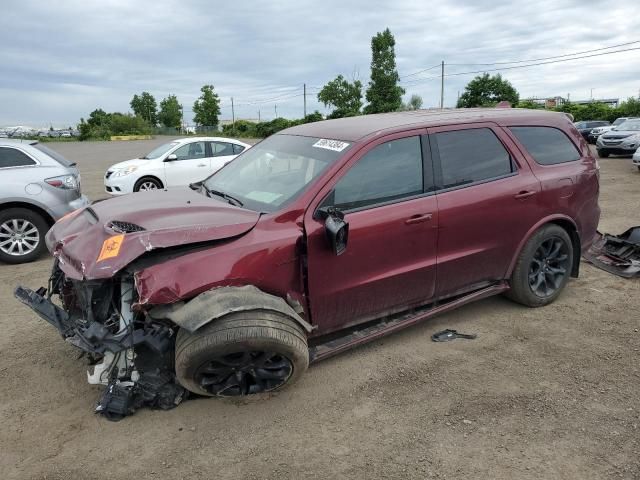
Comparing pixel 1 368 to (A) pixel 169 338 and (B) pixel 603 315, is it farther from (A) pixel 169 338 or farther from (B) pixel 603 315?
(B) pixel 603 315

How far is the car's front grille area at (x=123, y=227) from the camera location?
299 centimetres

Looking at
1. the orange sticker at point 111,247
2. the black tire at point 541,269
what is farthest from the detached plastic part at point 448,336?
the orange sticker at point 111,247

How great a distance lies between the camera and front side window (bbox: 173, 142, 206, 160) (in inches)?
437

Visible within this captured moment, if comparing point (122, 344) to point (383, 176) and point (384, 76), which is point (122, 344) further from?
point (384, 76)

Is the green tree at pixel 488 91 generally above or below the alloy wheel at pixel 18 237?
above

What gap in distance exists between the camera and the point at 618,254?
224 inches

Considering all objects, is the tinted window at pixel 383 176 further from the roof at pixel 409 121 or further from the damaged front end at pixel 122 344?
the damaged front end at pixel 122 344

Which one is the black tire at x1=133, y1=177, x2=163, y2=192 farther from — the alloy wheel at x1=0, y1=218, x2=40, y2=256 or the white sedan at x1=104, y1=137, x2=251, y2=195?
the alloy wheel at x1=0, y1=218, x2=40, y2=256

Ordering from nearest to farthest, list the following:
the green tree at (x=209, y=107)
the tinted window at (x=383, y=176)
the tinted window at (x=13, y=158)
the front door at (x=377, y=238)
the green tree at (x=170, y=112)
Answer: the front door at (x=377, y=238) < the tinted window at (x=383, y=176) < the tinted window at (x=13, y=158) < the green tree at (x=209, y=107) < the green tree at (x=170, y=112)

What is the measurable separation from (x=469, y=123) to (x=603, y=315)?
2.08 metres

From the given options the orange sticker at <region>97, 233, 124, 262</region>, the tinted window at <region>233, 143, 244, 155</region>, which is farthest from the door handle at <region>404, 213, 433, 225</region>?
the tinted window at <region>233, 143, 244, 155</region>

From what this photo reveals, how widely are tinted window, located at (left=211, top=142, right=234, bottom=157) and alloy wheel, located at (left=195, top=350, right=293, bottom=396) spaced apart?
29.3 ft

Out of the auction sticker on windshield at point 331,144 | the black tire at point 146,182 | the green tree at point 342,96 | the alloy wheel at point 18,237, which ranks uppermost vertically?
the green tree at point 342,96

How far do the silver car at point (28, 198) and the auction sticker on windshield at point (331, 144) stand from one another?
441 cm
